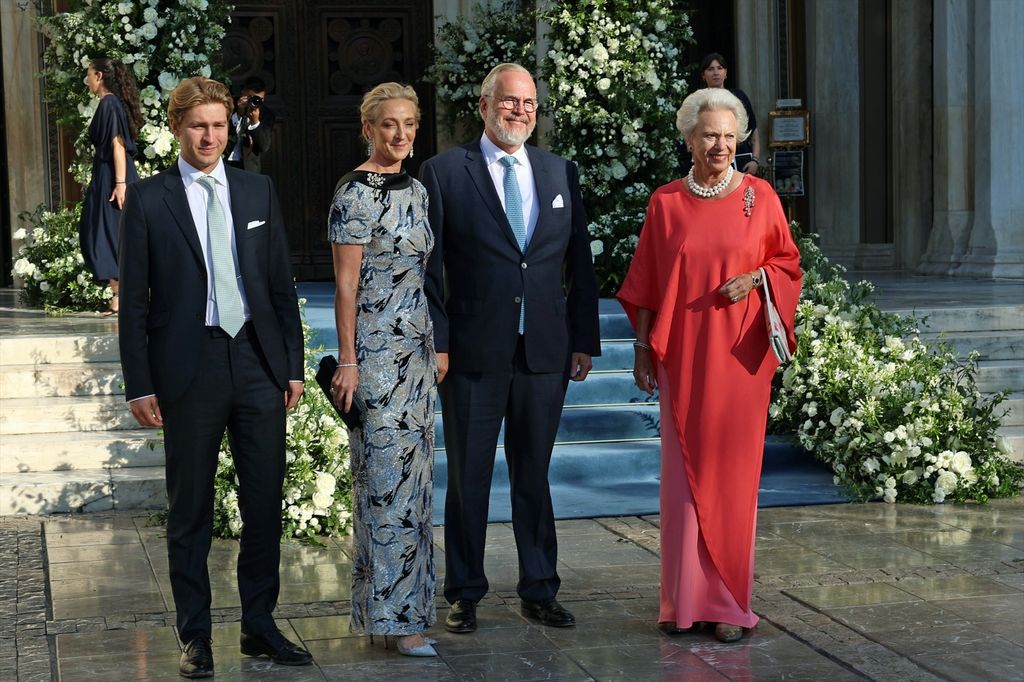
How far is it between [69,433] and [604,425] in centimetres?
287

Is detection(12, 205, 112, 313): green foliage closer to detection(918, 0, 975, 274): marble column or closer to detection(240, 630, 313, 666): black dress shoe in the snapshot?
detection(240, 630, 313, 666): black dress shoe

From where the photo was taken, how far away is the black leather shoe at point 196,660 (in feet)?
15.4

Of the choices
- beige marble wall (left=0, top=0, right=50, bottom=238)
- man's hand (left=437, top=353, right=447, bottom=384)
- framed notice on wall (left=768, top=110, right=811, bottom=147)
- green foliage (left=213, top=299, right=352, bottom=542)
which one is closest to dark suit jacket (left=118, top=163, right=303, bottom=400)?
man's hand (left=437, top=353, right=447, bottom=384)

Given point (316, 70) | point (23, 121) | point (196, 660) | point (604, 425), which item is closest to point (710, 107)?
point (196, 660)

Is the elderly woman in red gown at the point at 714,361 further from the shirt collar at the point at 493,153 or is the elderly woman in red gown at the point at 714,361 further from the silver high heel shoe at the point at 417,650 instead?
the silver high heel shoe at the point at 417,650

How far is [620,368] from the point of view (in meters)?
8.97

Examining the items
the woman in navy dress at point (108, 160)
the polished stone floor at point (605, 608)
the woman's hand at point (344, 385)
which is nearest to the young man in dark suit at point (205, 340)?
the woman's hand at point (344, 385)

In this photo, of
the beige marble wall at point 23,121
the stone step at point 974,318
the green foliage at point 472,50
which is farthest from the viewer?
the beige marble wall at point 23,121

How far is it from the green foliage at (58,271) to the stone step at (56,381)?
2157 millimetres

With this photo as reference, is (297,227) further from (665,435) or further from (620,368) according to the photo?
(665,435)

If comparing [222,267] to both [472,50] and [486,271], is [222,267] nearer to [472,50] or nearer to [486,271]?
[486,271]

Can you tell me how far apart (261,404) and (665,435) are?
1.43 meters

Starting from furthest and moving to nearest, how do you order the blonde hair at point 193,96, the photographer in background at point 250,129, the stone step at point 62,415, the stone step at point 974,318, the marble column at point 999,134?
the marble column at point 999,134 → the photographer in background at point 250,129 → the stone step at point 974,318 → the stone step at point 62,415 → the blonde hair at point 193,96

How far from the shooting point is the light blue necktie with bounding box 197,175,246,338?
4684 millimetres
